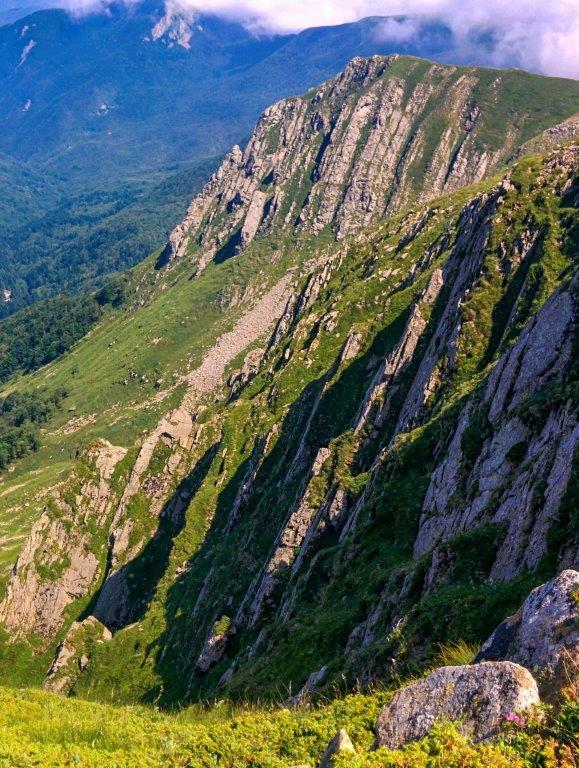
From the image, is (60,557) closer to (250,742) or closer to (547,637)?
(250,742)

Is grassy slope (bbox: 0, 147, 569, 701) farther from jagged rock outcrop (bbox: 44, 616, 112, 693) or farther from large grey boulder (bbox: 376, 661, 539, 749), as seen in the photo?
large grey boulder (bbox: 376, 661, 539, 749)

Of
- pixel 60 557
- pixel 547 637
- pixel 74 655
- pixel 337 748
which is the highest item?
pixel 547 637

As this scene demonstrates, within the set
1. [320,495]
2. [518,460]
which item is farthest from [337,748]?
[320,495]

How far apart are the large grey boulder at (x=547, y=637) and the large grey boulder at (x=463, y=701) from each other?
0.51 meters

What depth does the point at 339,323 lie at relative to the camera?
9419cm

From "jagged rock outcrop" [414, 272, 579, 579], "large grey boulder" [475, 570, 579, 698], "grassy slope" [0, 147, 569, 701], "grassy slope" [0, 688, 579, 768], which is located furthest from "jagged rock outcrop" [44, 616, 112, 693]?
"large grey boulder" [475, 570, 579, 698]

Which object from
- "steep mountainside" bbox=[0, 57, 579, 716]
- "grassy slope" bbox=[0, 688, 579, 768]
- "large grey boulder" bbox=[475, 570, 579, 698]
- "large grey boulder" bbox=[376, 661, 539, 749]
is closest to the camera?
"grassy slope" bbox=[0, 688, 579, 768]

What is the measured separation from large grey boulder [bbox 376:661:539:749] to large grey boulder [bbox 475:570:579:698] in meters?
0.51

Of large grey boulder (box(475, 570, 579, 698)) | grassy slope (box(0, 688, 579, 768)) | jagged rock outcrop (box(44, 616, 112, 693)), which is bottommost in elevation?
jagged rock outcrop (box(44, 616, 112, 693))

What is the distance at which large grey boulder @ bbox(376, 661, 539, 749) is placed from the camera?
32.7 ft

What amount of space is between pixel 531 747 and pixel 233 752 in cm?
671

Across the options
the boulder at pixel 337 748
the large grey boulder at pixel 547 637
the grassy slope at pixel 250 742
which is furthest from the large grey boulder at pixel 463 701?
the boulder at pixel 337 748

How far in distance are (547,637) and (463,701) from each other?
201 centimetres

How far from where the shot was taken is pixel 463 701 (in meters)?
10.5
